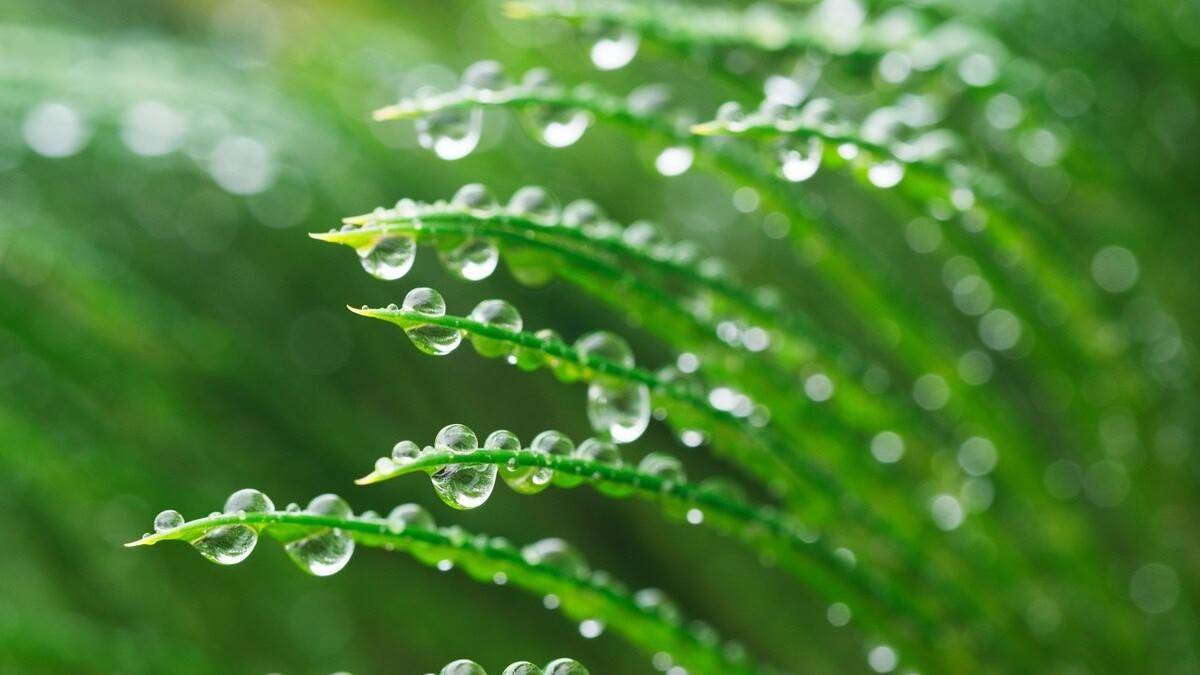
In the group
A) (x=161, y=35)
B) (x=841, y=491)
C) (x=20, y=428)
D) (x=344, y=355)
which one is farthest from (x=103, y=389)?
(x=161, y=35)

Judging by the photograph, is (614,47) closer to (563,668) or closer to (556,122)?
(556,122)

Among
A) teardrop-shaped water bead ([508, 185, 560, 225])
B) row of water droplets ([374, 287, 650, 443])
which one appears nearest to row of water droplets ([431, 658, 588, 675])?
row of water droplets ([374, 287, 650, 443])

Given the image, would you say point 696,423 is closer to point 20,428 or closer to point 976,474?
point 976,474

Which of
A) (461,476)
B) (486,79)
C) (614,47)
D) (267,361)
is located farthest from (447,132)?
(267,361)

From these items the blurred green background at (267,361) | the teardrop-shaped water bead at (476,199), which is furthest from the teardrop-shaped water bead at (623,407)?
the blurred green background at (267,361)

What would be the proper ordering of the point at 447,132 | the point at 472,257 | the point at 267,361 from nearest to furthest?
the point at 472,257
the point at 447,132
the point at 267,361

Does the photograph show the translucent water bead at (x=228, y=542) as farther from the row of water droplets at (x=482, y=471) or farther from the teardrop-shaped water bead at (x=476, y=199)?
the teardrop-shaped water bead at (x=476, y=199)
